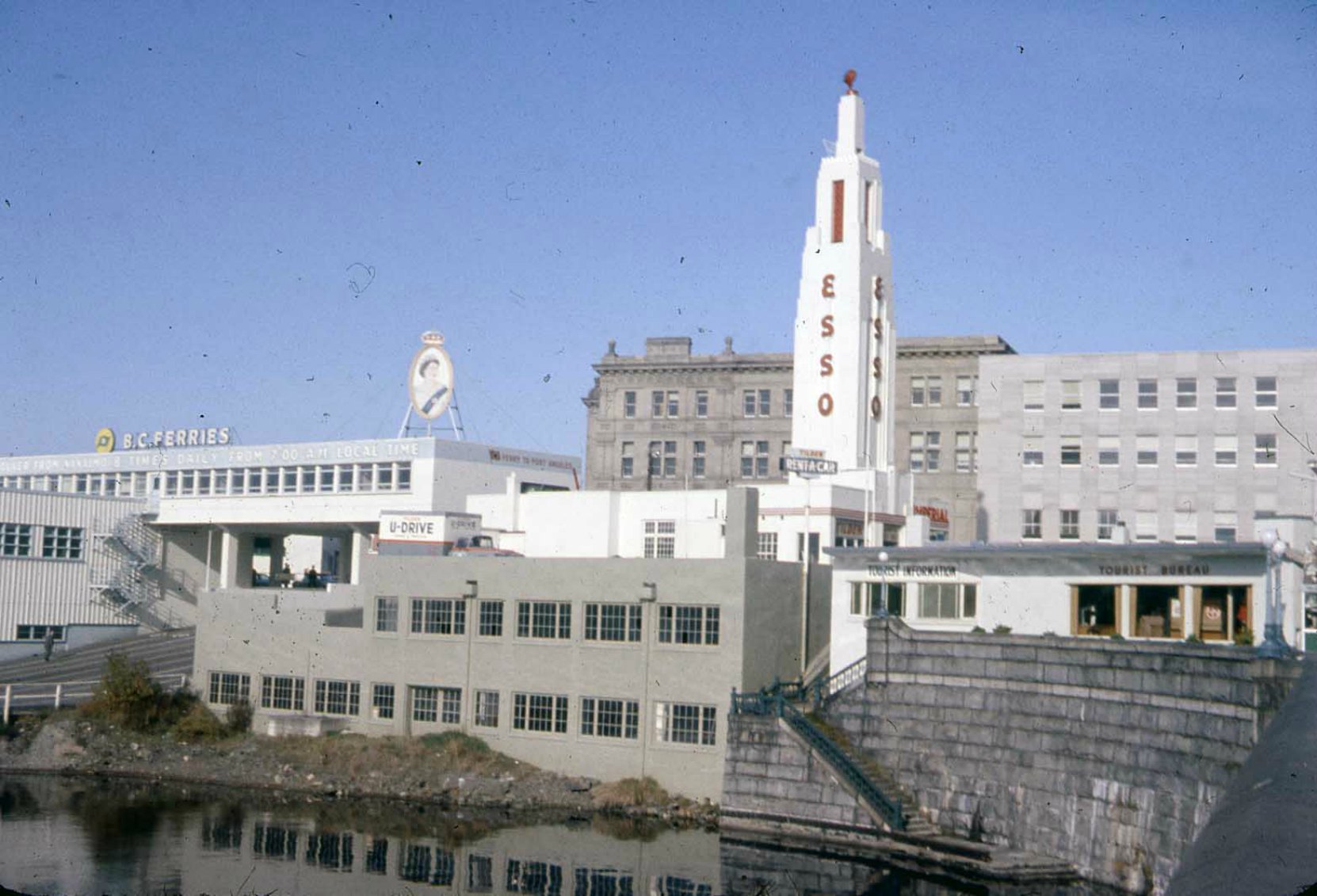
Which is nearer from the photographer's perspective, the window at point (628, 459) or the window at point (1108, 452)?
the window at point (1108, 452)

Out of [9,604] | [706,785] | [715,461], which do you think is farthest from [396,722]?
[715,461]

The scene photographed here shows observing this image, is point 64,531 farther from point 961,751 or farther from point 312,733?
point 961,751

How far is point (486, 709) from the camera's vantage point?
50.2 metres

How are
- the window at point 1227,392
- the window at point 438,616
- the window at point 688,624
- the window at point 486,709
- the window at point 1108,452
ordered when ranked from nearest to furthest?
the window at point 688,624, the window at point 486,709, the window at point 438,616, the window at point 1227,392, the window at point 1108,452

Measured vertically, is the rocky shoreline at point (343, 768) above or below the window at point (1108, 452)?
below

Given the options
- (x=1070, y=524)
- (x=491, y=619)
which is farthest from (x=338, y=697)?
(x=1070, y=524)

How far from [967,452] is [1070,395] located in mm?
22123

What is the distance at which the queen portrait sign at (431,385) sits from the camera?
71188mm

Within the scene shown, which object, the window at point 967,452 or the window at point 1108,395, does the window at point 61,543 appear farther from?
the window at point 1108,395

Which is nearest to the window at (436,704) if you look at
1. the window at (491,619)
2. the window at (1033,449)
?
the window at (491,619)

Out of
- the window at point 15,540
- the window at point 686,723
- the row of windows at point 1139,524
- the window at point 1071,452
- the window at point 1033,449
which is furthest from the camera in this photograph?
the window at point 15,540

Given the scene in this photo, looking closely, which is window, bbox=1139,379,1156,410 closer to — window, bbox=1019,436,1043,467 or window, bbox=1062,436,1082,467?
window, bbox=1062,436,1082,467

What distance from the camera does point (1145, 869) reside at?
31297 millimetres

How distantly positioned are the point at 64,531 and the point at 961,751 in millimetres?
51828
